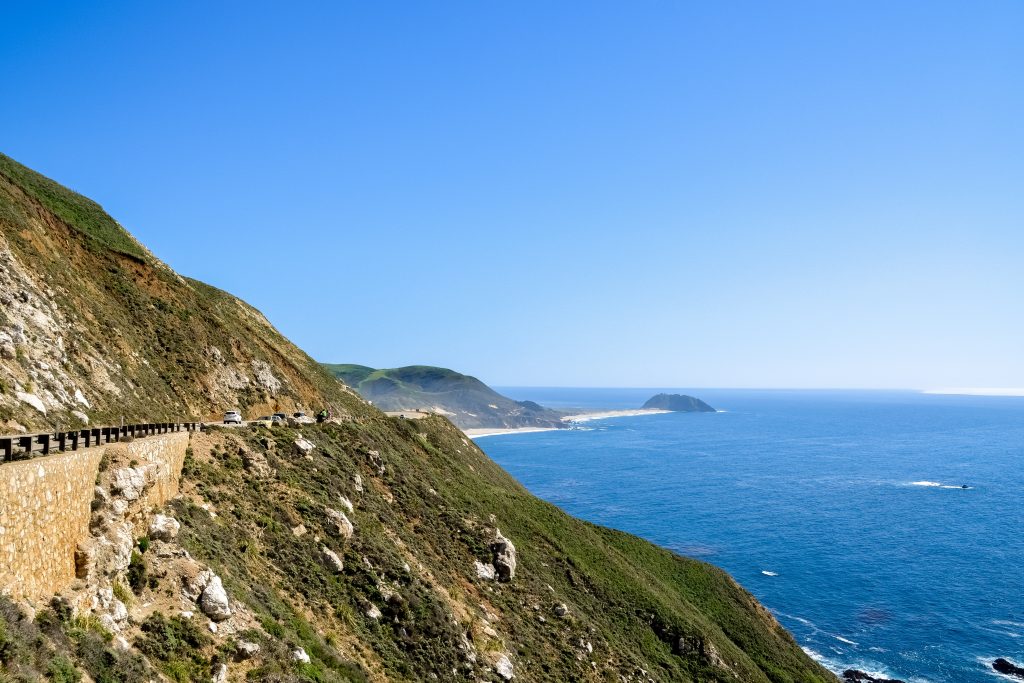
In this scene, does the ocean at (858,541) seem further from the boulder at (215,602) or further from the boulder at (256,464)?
the boulder at (215,602)

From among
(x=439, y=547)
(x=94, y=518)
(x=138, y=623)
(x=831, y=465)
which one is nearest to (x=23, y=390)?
(x=94, y=518)

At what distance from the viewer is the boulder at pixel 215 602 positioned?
21.8 meters

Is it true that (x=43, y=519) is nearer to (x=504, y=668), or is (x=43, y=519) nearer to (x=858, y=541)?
(x=504, y=668)

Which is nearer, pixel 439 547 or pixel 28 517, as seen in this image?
pixel 28 517

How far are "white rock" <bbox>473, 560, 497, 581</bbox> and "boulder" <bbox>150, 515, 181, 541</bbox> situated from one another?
85.1 feet

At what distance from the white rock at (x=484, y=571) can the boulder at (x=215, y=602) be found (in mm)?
24988

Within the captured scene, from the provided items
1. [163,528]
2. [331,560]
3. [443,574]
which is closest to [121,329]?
[331,560]

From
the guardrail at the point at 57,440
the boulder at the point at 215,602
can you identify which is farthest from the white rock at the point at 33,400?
the boulder at the point at 215,602

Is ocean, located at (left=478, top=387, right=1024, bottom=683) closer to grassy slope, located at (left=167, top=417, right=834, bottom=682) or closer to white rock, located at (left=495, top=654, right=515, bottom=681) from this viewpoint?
grassy slope, located at (left=167, top=417, right=834, bottom=682)

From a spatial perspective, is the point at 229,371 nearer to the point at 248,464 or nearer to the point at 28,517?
the point at 248,464

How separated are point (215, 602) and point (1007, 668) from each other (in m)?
82.5

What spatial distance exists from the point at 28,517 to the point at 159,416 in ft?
108

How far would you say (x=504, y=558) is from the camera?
156 ft

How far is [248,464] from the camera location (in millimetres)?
34719
